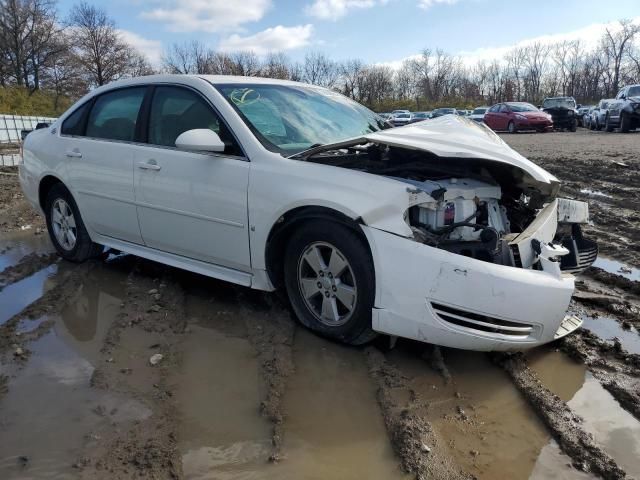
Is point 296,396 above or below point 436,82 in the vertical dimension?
below

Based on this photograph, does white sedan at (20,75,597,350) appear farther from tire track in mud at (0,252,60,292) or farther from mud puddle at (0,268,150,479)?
mud puddle at (0,268,150,479)

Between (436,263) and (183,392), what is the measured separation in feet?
4.85

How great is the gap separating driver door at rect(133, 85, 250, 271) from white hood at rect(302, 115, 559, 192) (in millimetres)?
613

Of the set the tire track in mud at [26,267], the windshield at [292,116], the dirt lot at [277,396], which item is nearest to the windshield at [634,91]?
the dirt lot at [277,396]

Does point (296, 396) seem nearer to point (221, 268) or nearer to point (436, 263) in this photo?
point (436, 263)

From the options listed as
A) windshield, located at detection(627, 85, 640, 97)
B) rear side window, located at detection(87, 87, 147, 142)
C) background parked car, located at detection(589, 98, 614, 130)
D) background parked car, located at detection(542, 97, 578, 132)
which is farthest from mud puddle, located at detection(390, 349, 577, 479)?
background parked car, located at detection(542, 97, 578, 132)

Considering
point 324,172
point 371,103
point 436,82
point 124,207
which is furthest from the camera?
point 436,82

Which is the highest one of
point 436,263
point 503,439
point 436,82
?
point 436,82

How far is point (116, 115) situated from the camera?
14.7 ft

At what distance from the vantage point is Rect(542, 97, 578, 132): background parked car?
28.1 metres

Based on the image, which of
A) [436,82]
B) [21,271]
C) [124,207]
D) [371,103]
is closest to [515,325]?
Result: [124,207]

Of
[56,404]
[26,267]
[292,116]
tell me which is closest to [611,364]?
[292,116]

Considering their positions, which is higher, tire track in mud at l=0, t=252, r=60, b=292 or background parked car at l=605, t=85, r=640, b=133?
background parked car at l=605, t=85, r=640, b=133

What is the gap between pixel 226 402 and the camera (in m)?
2.73
